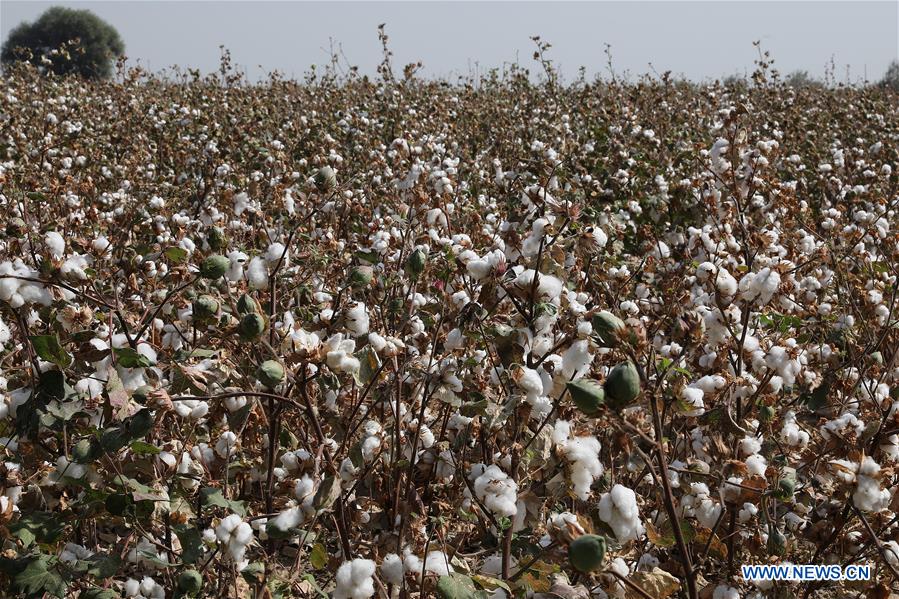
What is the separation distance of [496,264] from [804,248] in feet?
6.45

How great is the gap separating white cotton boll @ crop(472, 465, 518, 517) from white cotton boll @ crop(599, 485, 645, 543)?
0.19 m

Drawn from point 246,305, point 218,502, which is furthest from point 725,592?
point 246,305

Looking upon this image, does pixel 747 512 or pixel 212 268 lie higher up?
pixel 212 268

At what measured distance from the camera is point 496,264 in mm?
1912

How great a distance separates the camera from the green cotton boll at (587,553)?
1.28 metres

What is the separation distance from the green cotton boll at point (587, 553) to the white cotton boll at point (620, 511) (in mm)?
179

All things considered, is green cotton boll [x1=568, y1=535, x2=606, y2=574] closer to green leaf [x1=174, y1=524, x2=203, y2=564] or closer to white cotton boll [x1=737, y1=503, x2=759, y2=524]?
green leaf [x1=174, y1=524, x2=203, y2=564]

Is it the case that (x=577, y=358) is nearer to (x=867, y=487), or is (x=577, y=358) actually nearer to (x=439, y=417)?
(x=867, y=487)

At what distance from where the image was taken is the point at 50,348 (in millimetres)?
1647

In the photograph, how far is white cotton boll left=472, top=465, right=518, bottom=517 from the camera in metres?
1.59

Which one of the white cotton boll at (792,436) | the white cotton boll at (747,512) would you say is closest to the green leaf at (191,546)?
the white cotton boll at (747,512)

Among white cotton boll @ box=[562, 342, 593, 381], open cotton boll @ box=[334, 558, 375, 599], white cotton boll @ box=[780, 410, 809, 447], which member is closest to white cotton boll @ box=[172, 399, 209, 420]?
open cotton boll @ box=[334, 558, 375, 599]

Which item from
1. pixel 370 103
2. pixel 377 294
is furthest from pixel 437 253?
pixel 370 103

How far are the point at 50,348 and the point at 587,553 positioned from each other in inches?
44.6
